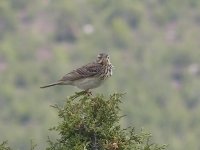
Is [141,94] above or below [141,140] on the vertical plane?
above

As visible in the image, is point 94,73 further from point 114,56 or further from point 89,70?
point 114,56

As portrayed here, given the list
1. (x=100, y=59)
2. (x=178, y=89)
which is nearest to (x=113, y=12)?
(x=178, y=89)

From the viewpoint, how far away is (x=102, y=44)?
144375 millimetres

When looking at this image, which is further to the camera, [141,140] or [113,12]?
[113,12]

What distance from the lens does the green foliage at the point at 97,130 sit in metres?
9.76

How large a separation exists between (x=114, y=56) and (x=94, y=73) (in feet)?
423

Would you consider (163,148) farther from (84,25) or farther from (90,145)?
(84,25)

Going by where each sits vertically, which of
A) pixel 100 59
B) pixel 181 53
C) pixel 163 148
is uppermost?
pixel 181 53

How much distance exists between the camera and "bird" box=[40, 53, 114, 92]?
12203 mm

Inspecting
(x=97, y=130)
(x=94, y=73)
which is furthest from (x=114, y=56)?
(x=97, y=130)

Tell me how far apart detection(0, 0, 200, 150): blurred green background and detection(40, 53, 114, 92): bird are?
94177mm

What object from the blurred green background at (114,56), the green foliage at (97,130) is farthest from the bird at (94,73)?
the blurred green background at (114,56)

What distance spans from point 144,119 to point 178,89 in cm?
1674

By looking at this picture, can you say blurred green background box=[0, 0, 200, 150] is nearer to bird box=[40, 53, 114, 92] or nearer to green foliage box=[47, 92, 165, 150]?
bird box=[40, 53, 114, 92]
